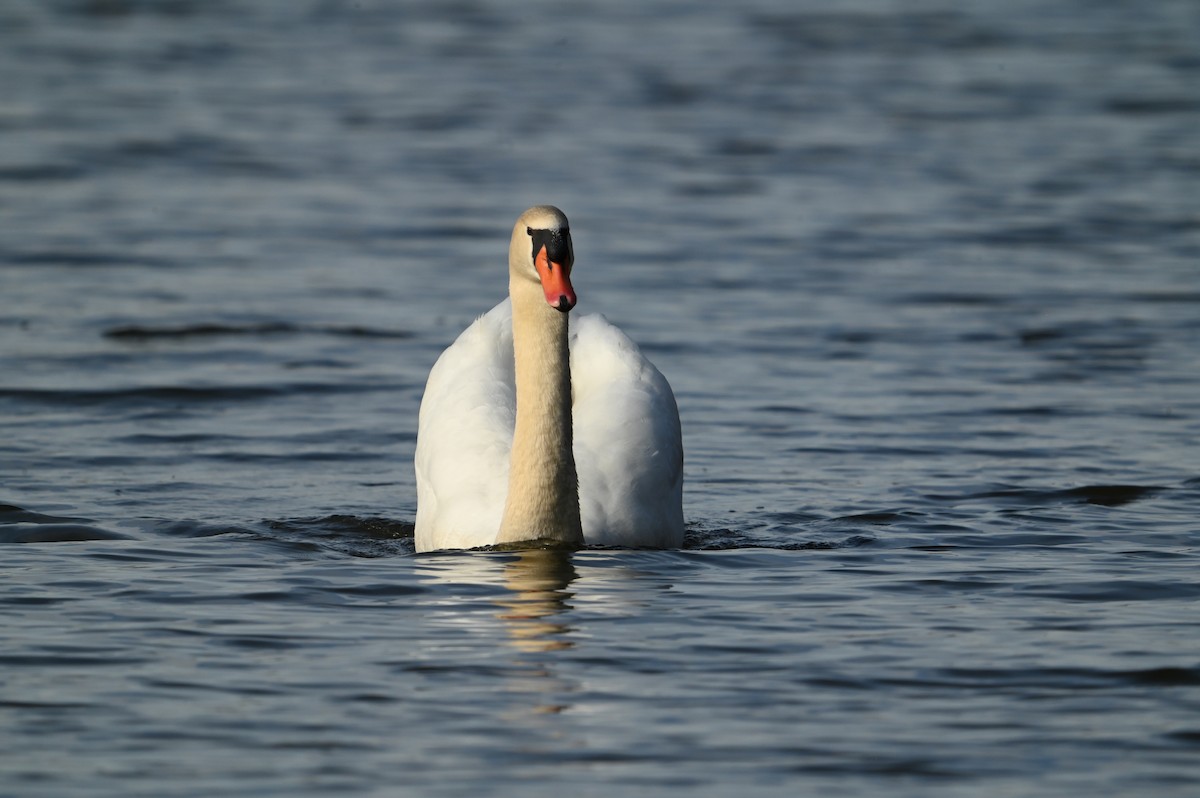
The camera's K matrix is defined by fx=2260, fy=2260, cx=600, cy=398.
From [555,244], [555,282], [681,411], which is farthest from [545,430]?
[681,411]

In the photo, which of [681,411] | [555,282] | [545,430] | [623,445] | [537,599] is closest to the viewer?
[537,599]

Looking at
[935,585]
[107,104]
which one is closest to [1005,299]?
[935,585]

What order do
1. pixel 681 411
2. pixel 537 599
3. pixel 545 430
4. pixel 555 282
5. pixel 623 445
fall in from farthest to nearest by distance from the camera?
pixel 681 411 < pixel 623 445 < pixel 545 430 < pixel 555 282 < pixel 537 599

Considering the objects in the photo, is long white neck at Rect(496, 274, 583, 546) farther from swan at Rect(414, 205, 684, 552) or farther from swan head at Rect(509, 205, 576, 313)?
swan head at Rect(509, 205, 576, 313)

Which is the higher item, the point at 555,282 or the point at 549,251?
the point at 549,251

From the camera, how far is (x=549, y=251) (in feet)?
30.1

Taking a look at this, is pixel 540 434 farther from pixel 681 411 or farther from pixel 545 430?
pixel 681 411

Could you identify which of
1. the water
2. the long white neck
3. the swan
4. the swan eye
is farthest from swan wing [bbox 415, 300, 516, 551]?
the swan eye

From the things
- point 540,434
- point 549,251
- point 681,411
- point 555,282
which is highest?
point 549,251

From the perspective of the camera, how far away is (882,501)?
37.4ft

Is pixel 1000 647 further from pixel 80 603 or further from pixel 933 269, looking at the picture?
pixel 933 269

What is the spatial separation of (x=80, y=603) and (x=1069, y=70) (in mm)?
22764

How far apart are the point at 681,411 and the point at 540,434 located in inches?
173

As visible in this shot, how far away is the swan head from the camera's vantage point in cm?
906
